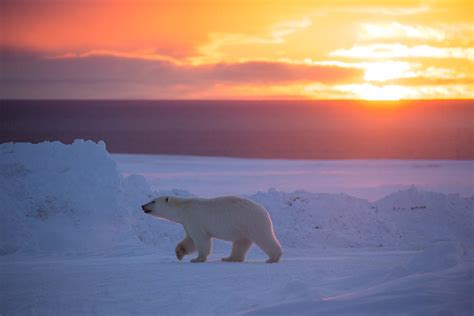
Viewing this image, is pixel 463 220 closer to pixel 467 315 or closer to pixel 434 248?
pixel 434 248

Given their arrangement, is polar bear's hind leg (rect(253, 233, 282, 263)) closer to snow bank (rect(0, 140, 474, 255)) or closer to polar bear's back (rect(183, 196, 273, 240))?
polar bear's back (rect(183, 196, 273, 240))

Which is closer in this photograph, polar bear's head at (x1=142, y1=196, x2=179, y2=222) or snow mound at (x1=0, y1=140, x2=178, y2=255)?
polar bear's head at (x1=142, y1=196, x2=179, y2=222)

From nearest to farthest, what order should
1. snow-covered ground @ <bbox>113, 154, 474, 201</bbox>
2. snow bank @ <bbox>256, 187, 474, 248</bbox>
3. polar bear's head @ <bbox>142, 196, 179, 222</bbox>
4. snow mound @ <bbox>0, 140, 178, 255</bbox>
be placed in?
polar bear's head @ <bbox>142, 196, 179, 222</bbox> → snow mound @ <bbox>0, 140, 178, 255</bbox> → snow bank @ <bbox>256, 187, 474, 248</bbox> → snow-covered ground @ <bbox>113, 154, 474, 201</bbox>

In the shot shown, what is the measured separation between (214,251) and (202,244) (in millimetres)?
3061

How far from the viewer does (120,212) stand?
43.9ft

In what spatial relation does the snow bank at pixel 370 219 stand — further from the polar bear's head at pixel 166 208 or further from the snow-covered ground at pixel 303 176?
the snow-covered ground at pixel 303 176

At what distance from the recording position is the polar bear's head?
10.3 metres

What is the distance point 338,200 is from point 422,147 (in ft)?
123

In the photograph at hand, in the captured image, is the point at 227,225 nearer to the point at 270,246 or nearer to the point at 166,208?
the point at 270,246

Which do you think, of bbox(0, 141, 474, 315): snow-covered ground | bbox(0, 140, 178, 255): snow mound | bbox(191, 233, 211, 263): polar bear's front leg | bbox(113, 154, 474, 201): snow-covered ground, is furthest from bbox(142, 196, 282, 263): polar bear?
bbox(113, 154, 474, 201): snow-covered ground

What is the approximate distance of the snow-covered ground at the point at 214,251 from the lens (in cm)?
705

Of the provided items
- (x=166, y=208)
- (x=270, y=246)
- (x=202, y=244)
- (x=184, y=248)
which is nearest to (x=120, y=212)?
(x=166, y=208)

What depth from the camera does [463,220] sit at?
593 inches

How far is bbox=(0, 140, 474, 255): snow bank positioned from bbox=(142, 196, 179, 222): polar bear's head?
1.46 metres
